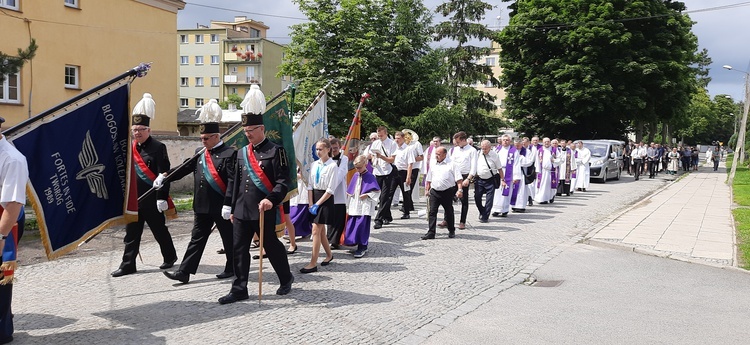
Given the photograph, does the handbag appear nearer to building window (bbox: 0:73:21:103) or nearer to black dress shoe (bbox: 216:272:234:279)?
black dress shoe (bbox: 216:272:234:279)

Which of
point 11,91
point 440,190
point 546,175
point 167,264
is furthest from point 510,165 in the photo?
point 11,91

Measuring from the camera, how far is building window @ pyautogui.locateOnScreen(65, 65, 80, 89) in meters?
24.1

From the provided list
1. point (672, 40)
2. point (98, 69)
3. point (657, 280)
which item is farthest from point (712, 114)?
point (657, 280)

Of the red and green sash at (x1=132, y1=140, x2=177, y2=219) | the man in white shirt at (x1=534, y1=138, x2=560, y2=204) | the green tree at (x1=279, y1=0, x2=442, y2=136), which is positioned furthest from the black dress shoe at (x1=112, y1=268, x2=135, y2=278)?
the green tree at (x1=279, y1=0, x2=442, y2=136)

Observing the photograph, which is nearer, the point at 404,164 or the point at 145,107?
the point at 145,107

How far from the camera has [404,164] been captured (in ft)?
42.8

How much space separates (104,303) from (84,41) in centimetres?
2105

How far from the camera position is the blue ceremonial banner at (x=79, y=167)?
5.43 metres

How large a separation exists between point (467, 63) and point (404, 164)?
2730cm

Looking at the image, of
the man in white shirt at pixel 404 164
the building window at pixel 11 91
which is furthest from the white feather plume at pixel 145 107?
the building window at pixel 11 91

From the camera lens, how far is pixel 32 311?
5918mm

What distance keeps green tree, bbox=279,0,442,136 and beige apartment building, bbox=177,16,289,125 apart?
40.6 m

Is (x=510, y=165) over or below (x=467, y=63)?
below

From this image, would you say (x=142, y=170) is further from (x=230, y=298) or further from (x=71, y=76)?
(x=71, y=76)
